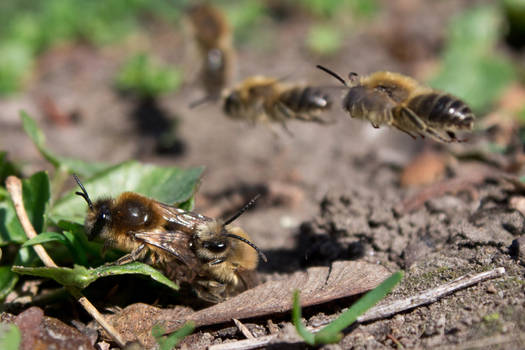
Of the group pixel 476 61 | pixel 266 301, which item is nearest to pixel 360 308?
pixel 266 301

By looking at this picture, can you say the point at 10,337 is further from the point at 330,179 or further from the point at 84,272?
the point at 330,179

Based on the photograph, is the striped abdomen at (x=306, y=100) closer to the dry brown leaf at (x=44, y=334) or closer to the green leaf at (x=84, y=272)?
the green leaf at (x=84, y=272)

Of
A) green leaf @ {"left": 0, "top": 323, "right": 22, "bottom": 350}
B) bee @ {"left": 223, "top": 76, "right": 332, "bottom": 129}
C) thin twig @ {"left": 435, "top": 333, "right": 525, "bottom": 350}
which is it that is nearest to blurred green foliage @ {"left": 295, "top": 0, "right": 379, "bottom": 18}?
bee @ {"left": 223, "top": 76, "right": 332, "bottom": 129}

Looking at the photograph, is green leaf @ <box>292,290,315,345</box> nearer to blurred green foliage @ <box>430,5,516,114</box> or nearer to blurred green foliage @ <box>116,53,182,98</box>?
blurred green foliage @ <box>430,5,516,114</box>

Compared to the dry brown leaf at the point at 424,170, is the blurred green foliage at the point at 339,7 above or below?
above

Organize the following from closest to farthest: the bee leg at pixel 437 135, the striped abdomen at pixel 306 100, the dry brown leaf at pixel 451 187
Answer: the bee leg at pixel 437 135, the dry brown leaf at pixel 451 187, the striped abdomen at pixel 306 100

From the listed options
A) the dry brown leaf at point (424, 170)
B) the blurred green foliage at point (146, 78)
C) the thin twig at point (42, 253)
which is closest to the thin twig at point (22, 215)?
the thin twig at point (42, 253)

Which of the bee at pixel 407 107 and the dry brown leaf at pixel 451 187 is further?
the dry brown leaf at pixel 451 187
